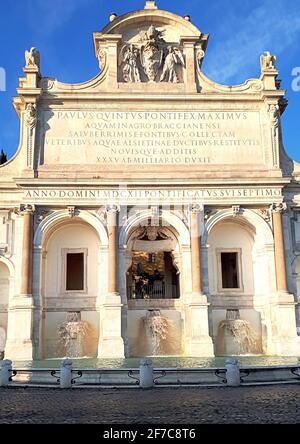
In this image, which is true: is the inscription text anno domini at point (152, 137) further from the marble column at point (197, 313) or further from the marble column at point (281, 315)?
the marble column at point (281, 315)

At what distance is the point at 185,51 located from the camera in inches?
1046

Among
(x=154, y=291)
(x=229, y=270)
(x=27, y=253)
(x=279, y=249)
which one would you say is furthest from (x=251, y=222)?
(x=27, y=253)

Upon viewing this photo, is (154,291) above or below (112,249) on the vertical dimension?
below

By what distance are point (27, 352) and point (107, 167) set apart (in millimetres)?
8874

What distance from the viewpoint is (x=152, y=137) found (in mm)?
25484

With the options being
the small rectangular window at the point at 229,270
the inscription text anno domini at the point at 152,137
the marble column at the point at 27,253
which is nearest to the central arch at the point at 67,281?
the marble column at the point at 27,253

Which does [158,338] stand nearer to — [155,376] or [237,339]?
[237,339]

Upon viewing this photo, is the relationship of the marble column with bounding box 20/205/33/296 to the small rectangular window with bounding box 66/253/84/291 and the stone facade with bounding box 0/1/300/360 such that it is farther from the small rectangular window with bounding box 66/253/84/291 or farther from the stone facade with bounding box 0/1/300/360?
the small rectangular window with bounding box 66/253/84/291

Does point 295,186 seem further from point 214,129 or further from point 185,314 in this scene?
point 185,314

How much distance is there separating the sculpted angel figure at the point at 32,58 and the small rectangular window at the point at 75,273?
9325mm

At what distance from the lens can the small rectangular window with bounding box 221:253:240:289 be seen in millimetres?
25906

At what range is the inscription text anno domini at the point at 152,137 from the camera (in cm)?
2503

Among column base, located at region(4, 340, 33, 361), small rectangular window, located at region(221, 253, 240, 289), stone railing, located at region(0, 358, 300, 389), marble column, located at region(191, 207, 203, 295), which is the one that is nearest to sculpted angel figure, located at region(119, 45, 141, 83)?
marble column, located at region(191, 207, 203, 295)

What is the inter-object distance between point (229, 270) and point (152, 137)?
24.4 ft
